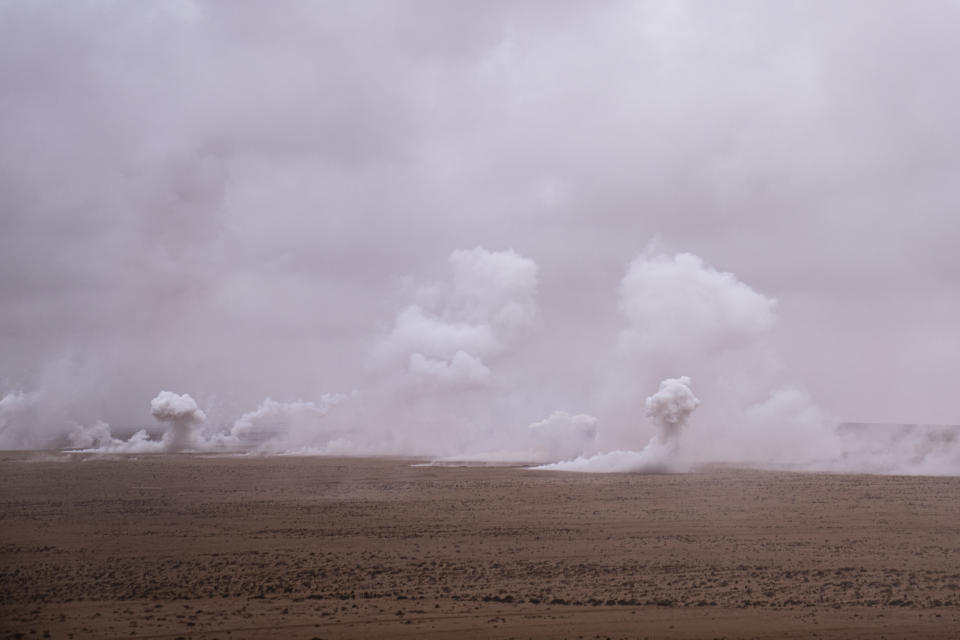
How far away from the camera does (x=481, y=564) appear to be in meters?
31.9

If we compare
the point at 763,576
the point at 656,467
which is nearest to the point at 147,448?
the point at 656,467

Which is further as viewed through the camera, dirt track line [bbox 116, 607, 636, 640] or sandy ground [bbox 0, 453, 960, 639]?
sandy ground [bbox 0, 453, 960, 639]

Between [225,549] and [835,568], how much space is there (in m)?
27.7

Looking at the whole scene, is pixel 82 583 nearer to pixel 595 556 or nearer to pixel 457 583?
pixel 457 583

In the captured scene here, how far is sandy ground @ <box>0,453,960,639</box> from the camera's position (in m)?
23.6

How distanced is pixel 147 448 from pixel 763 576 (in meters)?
132

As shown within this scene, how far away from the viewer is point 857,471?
274 feet

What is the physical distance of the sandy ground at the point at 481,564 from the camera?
77.6ft

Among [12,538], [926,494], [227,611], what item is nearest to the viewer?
[227,611]

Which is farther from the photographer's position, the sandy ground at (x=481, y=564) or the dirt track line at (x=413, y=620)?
the sandy ground at (x=481, y=564)

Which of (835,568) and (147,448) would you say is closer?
(835,568)

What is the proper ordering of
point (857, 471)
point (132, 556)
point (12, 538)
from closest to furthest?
point (132, 556) < point (12, 538) < point (857, 471)

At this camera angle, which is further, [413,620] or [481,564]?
[481,564]

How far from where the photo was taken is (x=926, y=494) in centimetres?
5794
